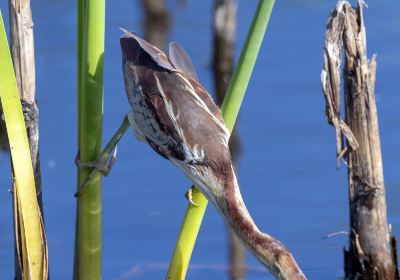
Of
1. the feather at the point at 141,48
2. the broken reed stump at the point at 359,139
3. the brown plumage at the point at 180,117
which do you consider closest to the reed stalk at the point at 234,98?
the brown plumage at the point at 180,117

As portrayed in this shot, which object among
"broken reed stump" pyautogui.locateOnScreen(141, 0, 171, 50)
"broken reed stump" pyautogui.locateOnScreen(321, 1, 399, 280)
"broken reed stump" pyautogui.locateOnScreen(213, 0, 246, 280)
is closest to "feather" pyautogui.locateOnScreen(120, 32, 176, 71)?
"broken reed stump" pyautogui.locateOnScreen(321, 1, 399, 280)

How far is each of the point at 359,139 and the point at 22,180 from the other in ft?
3.98

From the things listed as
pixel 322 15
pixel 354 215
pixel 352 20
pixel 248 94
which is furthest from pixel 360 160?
pixel 322 15

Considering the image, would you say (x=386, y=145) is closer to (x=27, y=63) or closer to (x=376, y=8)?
(x=376, y=8)

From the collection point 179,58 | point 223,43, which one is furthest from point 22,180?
point 223,43

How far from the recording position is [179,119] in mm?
2928

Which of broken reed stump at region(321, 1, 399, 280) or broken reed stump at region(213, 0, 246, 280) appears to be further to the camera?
broken reed stump at region(213, 0, 246, 280)

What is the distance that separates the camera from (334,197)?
4.19 m

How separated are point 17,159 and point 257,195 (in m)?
1.69

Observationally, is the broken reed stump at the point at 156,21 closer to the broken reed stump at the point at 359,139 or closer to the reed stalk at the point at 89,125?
the broken reed stump at the point at 359,139

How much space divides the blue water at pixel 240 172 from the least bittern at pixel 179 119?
0.95 meters

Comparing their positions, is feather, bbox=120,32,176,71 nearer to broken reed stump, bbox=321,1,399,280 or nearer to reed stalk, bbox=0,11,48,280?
reed stalk, bbox=0,11,48,280

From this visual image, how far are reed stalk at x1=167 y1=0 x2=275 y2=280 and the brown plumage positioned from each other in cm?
6

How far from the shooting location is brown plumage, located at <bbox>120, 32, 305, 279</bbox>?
9.41 feet
